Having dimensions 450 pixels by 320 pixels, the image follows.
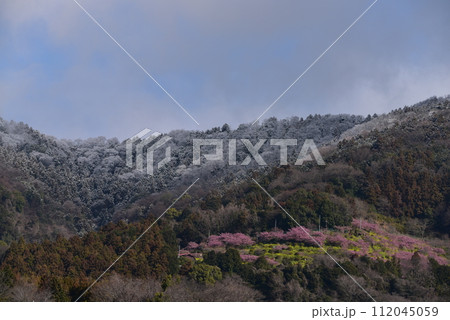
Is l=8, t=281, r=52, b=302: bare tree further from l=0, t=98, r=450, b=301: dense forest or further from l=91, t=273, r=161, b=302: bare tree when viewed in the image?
l=91, t=273, r=161, b=302: bare tree

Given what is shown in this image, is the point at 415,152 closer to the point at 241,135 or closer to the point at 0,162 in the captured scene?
the point at 241,135

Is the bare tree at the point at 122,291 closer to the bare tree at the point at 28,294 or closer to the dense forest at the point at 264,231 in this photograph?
the dense forest at the point at 264,231

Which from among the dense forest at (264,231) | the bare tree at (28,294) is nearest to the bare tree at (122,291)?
the dense forest at (264,231)

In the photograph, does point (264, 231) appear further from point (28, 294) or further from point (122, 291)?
point (28, 294)

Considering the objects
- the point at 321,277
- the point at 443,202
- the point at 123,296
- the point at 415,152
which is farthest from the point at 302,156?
the point at 123,296

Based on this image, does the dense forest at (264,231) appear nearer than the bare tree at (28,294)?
No

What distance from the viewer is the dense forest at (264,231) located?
108 feet

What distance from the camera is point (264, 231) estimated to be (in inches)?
1686

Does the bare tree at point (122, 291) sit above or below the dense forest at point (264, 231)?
below

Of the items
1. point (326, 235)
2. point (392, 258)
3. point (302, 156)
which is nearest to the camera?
point (392, 258)

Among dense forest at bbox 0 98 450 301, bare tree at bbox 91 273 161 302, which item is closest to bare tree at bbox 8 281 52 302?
dense forest at bbox 0 98 450 301

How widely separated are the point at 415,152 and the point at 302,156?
1194 cm

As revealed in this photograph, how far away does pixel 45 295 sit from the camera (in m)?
28.7

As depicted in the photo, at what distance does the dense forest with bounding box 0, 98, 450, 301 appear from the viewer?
32938 mm
